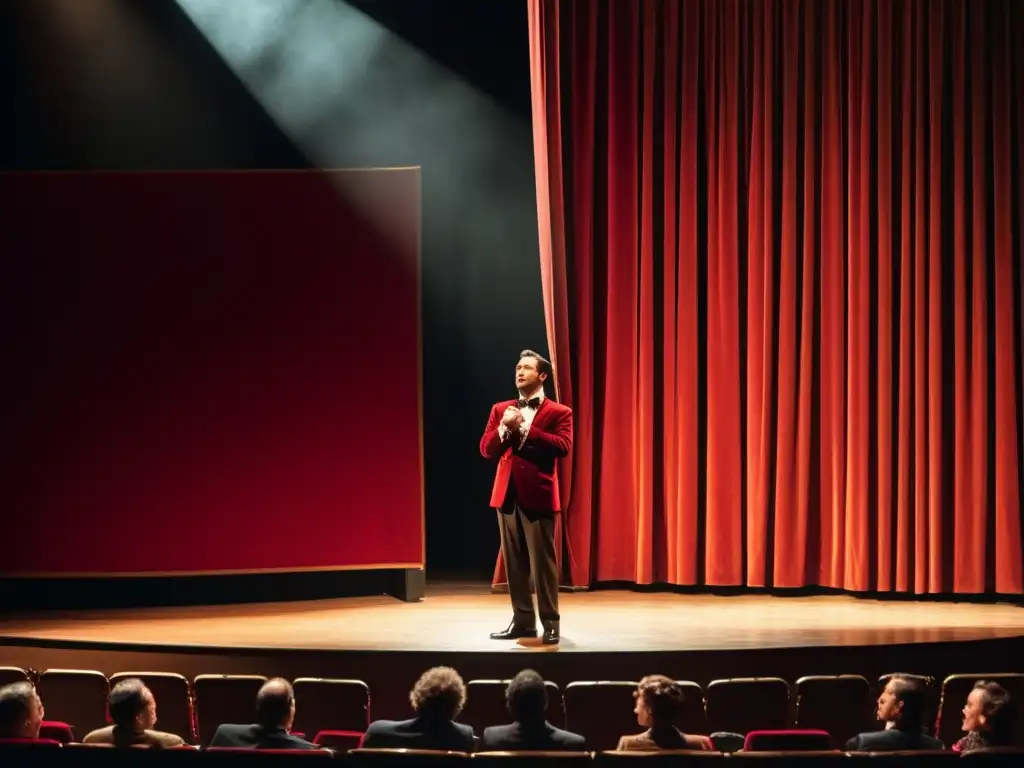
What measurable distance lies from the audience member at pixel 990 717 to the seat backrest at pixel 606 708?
2.97 ft

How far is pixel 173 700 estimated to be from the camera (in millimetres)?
4074

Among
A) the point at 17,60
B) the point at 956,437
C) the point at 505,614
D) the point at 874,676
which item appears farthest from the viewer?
the point at 17,60

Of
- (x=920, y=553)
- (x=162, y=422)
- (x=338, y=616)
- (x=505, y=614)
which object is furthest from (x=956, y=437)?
(x=162, y=422)

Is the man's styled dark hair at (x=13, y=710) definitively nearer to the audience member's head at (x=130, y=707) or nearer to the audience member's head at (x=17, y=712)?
the audience member's head at (x=17, y=712)

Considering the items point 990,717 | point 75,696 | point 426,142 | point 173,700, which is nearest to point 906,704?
point 990,717

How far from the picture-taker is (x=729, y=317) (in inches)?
260

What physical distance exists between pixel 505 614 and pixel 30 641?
214 cm

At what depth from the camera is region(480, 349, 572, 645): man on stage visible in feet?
15.9

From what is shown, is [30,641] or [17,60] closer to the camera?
[30,641]

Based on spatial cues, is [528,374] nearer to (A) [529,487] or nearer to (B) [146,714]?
(A) [529,487]

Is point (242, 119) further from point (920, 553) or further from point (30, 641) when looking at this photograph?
point (920, 553)

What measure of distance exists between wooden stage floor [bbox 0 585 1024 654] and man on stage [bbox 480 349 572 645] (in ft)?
0.69

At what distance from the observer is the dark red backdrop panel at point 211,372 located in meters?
6.27

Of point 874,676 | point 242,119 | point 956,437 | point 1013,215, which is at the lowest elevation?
point 874,676
